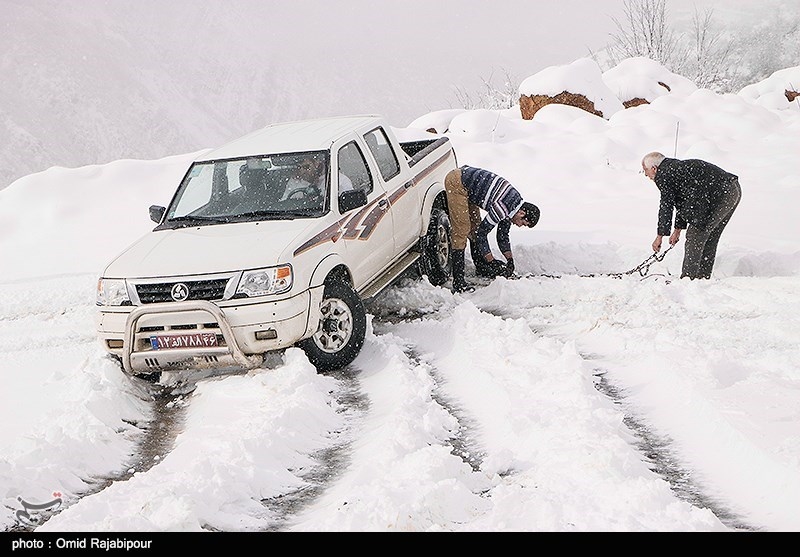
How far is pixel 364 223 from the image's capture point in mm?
7125

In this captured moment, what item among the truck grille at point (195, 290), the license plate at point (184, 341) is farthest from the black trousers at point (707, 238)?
the license plate at point (184, 341)

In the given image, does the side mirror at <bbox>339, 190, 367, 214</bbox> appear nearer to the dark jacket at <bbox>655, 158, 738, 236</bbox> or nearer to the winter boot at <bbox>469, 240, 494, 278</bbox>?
the winter boot at <bbox>469, 240, 494, 278</bbox>

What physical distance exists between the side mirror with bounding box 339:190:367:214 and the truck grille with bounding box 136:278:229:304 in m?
1.34

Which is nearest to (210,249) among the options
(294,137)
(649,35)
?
(294,137)

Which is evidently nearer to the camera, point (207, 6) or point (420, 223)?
point (420, 223)

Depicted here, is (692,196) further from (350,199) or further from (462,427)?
(462,427)

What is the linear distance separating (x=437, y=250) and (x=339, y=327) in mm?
2315

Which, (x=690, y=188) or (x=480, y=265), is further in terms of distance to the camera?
(x=480, y=265)

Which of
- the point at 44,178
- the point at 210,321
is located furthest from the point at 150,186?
the point at 210,321

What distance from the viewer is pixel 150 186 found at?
1330 cm

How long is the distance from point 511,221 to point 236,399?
3902 millimetres

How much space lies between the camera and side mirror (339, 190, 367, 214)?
6820 millimetres

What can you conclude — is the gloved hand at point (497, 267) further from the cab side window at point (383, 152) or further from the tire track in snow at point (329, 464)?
the tire track in snow at point (329, 464)
